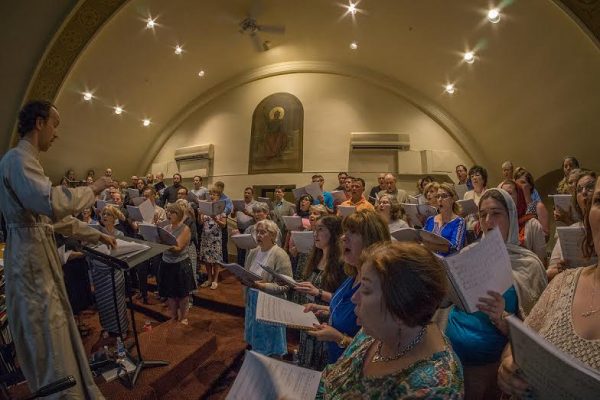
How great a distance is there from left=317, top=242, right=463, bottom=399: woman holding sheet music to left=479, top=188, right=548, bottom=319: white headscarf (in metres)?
0.74

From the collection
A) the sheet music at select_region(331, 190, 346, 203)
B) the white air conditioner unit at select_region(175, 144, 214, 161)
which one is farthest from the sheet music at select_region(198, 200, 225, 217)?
the white air conditioner unit at select_region(175, 144, 214, 161)

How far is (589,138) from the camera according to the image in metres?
5.43

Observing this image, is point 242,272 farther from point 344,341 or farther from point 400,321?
point 400,321

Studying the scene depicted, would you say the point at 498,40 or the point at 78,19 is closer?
the point at 498,40

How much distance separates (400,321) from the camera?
982mm

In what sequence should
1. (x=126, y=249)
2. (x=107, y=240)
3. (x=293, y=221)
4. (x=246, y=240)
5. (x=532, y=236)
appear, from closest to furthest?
(x=107, y=240)
(x=126, y=249)
(x=532, y=236)
(x=246, y=240)
(x=293, y=221)

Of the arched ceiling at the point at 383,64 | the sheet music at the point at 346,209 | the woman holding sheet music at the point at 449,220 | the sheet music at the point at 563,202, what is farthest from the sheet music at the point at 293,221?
the arched ceiling at the point at 383,64

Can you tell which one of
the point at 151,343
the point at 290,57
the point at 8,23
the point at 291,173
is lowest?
the point at 151,343

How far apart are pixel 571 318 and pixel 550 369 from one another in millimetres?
403

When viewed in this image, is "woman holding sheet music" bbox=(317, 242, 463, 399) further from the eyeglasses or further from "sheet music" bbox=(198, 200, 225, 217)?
"sheet music" bbox=(198, 200, 225, 217)

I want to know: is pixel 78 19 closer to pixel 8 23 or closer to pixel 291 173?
pixel 8 23

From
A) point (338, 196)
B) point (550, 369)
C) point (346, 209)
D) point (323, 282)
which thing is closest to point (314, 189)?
point (338, 196)

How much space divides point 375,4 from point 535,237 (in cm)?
573

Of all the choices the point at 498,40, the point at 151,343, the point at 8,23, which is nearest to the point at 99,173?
the point at 8,23
